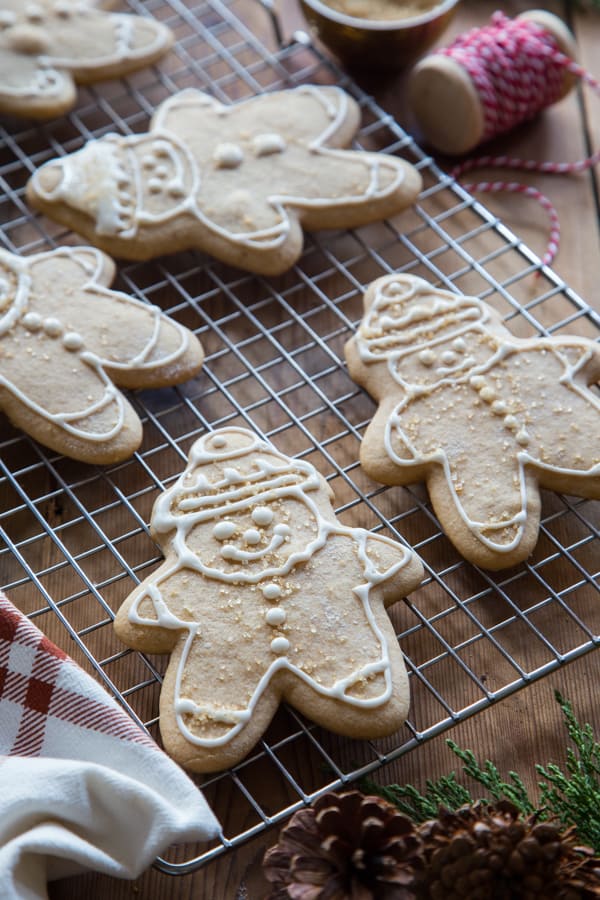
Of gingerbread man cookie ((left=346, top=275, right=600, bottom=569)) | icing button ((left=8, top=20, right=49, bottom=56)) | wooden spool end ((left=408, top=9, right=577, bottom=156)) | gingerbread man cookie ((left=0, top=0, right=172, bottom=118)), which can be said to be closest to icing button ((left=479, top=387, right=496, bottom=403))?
gingerbread man cookie ((left=346, top=275, right=600, bottom=569))

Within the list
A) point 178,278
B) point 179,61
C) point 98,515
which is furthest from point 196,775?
point 179,61

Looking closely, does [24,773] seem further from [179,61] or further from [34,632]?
[179,61]

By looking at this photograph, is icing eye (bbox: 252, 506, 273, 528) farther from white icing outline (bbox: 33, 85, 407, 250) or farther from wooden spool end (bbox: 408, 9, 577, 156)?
wooden spool end (bbox: 408, 9, 577, 156)

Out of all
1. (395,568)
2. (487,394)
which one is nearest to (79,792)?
(395,568)

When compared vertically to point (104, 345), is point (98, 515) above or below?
below

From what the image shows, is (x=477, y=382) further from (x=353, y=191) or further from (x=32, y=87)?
(x=32, y=87)
